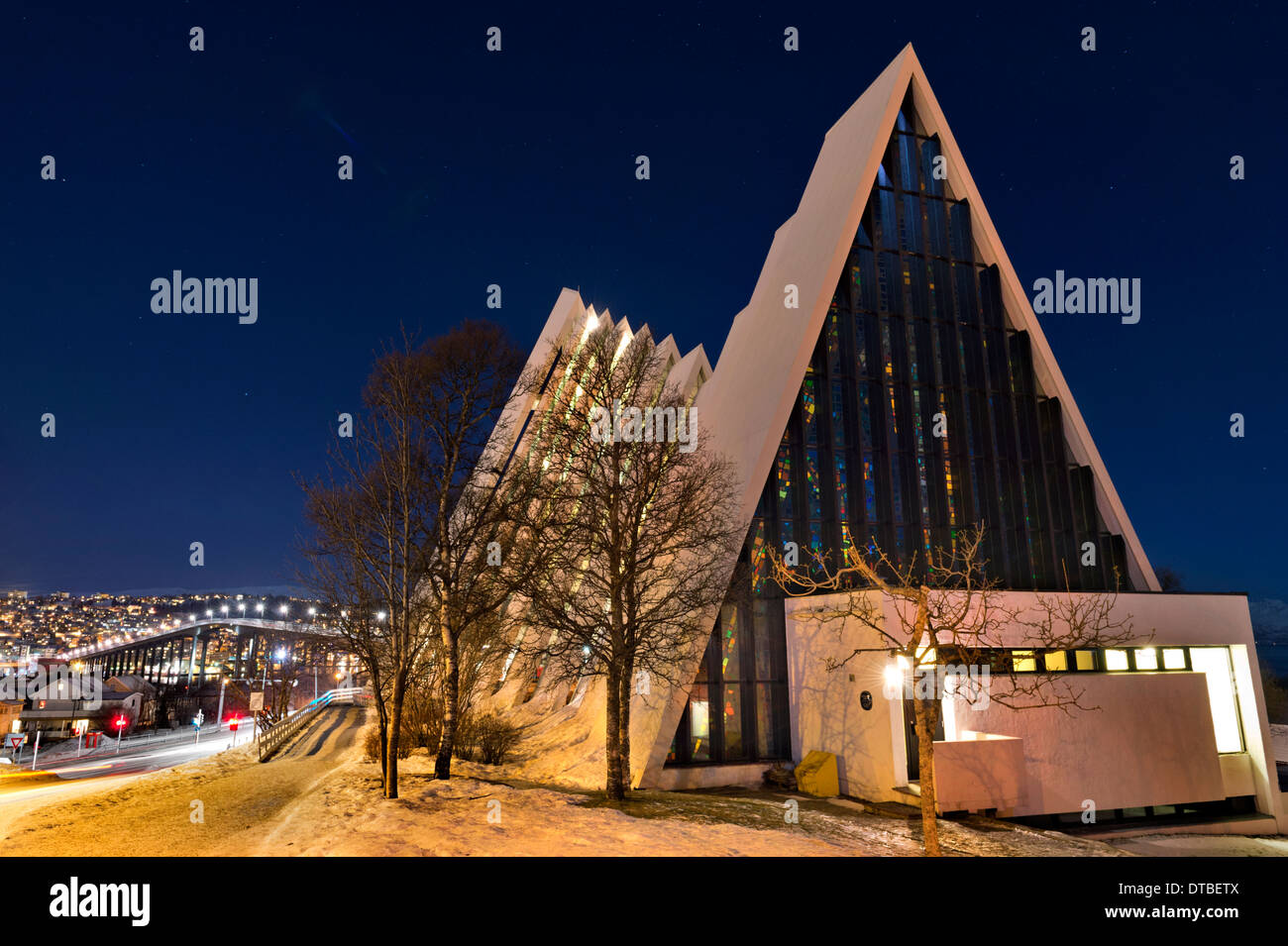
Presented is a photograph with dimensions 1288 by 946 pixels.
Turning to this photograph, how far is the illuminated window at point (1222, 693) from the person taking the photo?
18172 mm

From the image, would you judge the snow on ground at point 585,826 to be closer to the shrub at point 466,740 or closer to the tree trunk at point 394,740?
the tree trunk at point 394,740

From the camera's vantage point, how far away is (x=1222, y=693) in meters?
18.4

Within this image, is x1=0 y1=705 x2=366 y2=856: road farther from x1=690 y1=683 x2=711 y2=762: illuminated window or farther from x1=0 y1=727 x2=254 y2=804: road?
x1=0 y1=727 x2=254 y2=804: road

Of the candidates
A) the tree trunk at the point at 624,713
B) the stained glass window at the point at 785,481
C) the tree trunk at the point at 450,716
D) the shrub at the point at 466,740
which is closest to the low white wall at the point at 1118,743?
the stained glass window at the point at 785,481

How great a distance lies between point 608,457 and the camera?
47.5 ft

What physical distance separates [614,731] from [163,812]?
7688 mm

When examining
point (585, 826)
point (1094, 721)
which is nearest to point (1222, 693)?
point (1094, 721)

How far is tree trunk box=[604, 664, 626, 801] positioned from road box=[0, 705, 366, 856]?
5709 millimetres

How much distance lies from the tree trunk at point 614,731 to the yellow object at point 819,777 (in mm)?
5132

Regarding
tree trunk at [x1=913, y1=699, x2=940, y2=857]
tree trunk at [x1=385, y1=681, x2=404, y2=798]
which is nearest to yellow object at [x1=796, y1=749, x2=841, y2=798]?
tree trunk at [x1=913, y1=699, x2=940, y2=857]

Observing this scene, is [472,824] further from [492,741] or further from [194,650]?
[194,650]
